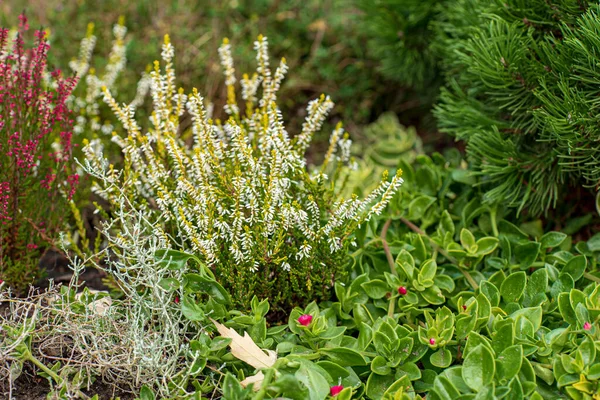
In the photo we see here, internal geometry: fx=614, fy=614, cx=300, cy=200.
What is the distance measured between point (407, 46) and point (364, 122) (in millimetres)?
837

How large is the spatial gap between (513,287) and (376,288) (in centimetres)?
42

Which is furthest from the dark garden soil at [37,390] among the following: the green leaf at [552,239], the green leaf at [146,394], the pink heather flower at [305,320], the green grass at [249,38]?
the green grass at [249,38]

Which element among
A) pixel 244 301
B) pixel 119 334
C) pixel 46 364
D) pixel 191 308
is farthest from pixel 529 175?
pixel 46 364

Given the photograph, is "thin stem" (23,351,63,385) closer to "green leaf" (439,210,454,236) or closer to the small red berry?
the small red berry

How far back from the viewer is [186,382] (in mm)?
1655

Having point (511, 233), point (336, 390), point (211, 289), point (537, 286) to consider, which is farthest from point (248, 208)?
point (511, 233)

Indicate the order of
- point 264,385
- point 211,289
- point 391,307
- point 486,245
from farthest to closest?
point 486,245
point 391,307
point 211,289
point 264,385

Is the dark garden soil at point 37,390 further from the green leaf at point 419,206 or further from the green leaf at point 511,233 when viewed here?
the green leaf at point 511,233

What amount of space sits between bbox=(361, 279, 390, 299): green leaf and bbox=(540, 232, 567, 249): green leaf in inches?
24.8

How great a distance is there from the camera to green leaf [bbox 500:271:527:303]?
1880mm

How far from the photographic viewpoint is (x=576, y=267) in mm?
2023

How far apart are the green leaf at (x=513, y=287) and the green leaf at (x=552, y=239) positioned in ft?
1.12

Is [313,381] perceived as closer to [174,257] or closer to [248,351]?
[248,351]

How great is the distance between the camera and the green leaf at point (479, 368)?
1516 millimetres
